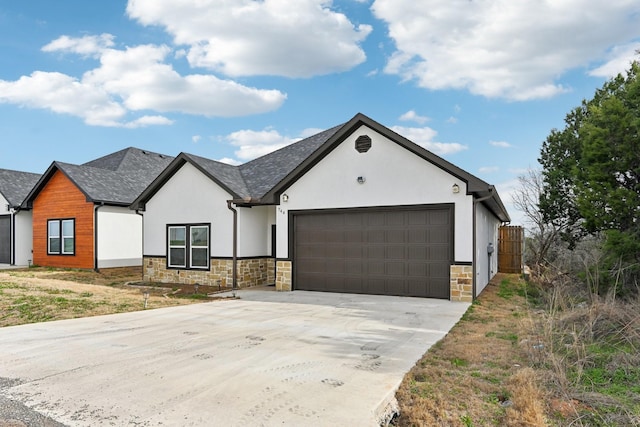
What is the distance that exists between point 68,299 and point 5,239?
643 inches

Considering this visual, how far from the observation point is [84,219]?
18953mm

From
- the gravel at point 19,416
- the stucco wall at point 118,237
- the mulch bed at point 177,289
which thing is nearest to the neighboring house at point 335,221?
the mulch bed at point 177,289

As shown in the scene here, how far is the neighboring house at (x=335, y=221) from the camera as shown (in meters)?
11.1

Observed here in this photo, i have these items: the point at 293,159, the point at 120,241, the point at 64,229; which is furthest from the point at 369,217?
the point at 64,229

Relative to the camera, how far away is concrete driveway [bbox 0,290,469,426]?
3.90 m

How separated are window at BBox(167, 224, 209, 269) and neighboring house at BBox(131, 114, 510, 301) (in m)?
0.04

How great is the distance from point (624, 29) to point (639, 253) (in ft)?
20.5

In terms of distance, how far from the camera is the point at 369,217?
12.2 meters

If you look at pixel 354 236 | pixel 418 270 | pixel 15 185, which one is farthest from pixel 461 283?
pixel 15 185

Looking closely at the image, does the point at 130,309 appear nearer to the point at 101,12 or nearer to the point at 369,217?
the point at 369,217

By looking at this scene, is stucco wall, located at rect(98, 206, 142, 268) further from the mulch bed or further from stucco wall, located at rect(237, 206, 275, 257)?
stucco wall, located at rect(237, 206, 275, 257)

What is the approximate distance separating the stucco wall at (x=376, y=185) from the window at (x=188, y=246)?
3229 millimetres

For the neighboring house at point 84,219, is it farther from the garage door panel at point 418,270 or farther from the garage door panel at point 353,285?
the garage door panel at point 418,270

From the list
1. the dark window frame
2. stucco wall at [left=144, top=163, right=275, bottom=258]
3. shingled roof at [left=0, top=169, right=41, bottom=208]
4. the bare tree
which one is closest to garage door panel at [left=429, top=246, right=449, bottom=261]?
stucco wall at [left=144, top=163, right=275, bottom=258]
